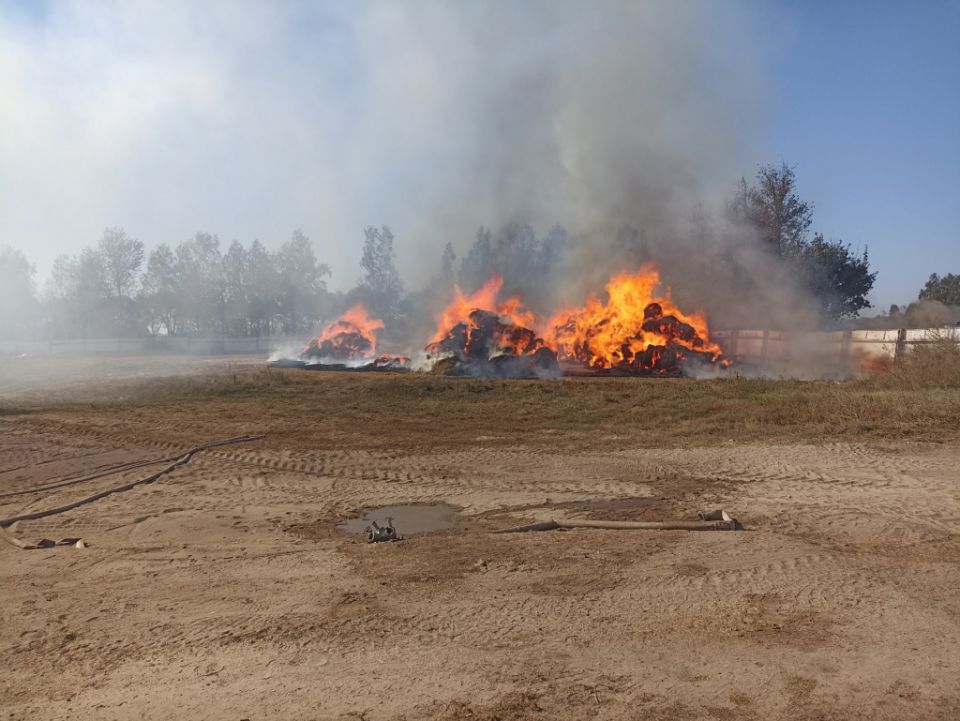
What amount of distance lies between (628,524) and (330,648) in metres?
3.72

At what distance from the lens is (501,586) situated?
5.46m

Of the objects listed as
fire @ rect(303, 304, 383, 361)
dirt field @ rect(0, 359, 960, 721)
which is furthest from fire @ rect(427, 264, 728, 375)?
dirt field @ rect(0, 359, 960, 721)

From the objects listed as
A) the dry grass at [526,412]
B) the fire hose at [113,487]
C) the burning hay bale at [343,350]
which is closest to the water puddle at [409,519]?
the fire hose at [113,487]

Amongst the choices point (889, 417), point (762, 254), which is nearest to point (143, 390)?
point (889, 417)

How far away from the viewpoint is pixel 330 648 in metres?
4.41

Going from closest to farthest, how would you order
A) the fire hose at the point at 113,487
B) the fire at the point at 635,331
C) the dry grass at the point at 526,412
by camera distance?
the fire hose at the point at 113,487
the dry grass at the point at 526,412
the fire at the point at 635,331

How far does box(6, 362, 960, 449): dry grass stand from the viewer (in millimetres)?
12633

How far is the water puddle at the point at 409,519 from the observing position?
7430mm

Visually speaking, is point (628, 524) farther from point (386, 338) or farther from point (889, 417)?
point (386, 338)

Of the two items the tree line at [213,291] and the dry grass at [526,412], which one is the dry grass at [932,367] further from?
the tree line at [213,291]

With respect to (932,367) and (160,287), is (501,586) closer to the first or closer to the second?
(932,367)

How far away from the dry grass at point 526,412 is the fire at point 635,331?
9.12m

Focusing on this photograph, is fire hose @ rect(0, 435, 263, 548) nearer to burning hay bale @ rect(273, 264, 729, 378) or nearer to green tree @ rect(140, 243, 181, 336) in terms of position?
burning hay bale @ rect(273, 264, 729, 378)

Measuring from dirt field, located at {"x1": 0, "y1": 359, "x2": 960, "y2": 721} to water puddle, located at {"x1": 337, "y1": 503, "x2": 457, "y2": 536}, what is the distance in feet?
0.90
